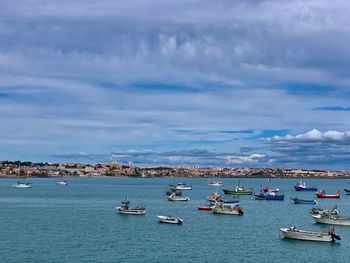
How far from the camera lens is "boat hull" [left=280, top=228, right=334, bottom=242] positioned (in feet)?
219

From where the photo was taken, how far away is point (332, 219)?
86.1 m

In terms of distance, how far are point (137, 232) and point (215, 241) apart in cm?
1236

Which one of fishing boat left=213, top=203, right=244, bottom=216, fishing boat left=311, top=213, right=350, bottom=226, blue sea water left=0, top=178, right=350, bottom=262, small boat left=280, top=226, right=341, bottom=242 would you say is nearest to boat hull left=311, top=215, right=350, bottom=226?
fishing boat left=311, top=213, right=350, bottom=226

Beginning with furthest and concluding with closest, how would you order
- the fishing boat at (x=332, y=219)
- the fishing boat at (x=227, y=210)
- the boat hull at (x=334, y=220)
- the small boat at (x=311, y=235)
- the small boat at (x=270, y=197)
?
the small boat at (x=270, y=197)
the fishing boat at (x=227, y=210)
the fishing boat at (x=332, y=219)
the boat hull at (x=334, y=220)
the small boat at (x=311, y=235)

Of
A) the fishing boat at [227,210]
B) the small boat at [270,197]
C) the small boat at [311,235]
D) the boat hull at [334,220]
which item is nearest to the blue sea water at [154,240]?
the small boat at [311,235]

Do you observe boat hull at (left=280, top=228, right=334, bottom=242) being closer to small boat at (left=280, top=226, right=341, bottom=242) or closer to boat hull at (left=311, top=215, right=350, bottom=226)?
small boat at (left=280, top=226, right=341, bottom=242)

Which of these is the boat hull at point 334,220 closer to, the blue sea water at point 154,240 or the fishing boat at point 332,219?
the fishing boat at point 332,219

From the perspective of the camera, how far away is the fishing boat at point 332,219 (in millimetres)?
84875

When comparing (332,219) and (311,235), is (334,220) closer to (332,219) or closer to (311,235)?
(332,219)

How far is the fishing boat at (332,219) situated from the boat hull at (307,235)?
725 inches

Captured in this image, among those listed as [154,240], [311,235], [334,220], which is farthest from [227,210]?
[154,240]

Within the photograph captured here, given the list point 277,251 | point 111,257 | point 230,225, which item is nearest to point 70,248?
point 111,257

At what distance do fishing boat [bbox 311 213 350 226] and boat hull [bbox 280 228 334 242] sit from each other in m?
18.4

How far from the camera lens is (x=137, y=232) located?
247 ft
